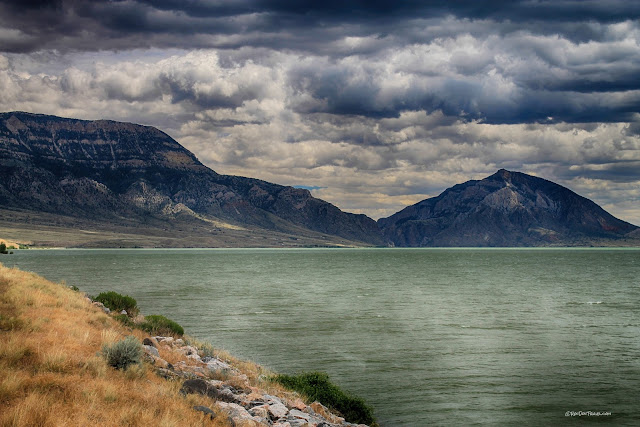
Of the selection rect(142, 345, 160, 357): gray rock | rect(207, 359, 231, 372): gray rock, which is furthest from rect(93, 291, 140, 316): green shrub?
rect(142, 345, 160, 357): gray rock

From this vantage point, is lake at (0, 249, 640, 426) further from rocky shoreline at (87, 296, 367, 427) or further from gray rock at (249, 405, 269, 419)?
gray rock at (249, 405, 269, 419)

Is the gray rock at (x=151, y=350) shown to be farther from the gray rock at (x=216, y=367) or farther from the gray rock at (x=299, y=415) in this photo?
the gray rock at (x=299, y=415)

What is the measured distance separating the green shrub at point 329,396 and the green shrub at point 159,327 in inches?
415

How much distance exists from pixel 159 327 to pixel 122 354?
56.9 ft

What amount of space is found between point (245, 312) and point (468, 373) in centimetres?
3132

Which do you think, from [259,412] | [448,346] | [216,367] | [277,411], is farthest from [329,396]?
[448,346]

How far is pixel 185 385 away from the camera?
17.2 meters

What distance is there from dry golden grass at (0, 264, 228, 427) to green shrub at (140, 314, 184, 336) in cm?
1157

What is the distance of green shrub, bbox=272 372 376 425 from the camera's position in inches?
911

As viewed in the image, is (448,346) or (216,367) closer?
(216,367)

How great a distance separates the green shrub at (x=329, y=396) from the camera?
75.9 feet

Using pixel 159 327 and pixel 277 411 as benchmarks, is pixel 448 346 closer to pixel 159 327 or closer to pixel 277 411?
pixel 159 327

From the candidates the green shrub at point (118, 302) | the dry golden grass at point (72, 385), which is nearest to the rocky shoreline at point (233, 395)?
the dry golden grass at point (72, 385)

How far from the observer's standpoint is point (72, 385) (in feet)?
46.9
